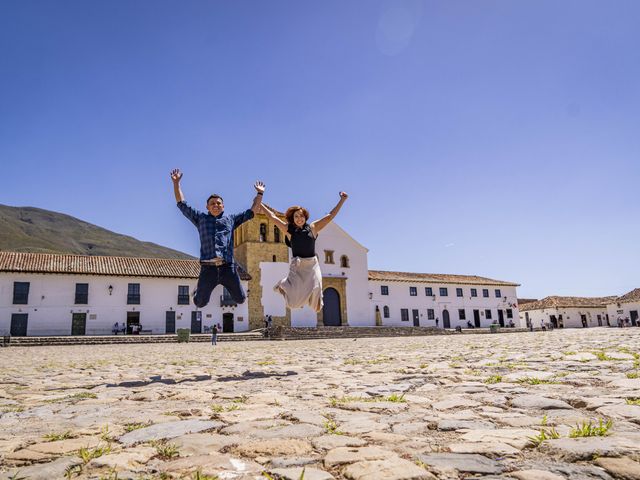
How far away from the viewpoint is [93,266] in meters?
31.4

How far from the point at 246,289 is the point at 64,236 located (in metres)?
143

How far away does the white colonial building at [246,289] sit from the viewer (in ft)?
95.1

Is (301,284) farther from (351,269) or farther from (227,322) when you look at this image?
(351,269)

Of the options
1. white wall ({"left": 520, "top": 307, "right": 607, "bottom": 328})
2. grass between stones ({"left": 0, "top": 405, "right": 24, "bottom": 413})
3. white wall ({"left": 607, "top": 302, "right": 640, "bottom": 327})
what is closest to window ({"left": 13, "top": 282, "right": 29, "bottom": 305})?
grass between stones ({"left": 0, "top": 405, "right": 24, "bottom": 413})

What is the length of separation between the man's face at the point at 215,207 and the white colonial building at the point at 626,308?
5228cm

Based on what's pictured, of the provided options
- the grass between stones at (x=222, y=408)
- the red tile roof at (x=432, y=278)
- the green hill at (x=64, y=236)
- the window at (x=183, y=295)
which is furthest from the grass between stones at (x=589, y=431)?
the green hill at (x=64, y=236)

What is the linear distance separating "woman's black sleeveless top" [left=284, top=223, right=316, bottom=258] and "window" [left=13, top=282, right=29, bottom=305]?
29158 mm

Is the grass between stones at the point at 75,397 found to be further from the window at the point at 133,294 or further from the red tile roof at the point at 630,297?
the red tile roof at the point at 630,297

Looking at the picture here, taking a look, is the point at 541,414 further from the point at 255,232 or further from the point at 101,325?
the point at 255,232

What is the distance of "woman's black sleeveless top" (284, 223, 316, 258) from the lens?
6086mm

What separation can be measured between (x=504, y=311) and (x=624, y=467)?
5030 centimetres

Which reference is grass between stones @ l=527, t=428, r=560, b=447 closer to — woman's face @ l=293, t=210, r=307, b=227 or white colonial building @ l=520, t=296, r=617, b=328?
woman's face @ l=293, t=210, r=307, b=227

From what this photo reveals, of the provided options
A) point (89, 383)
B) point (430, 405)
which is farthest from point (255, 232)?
point (430, 405)

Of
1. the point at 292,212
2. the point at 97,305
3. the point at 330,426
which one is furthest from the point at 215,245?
the point at 97,305
